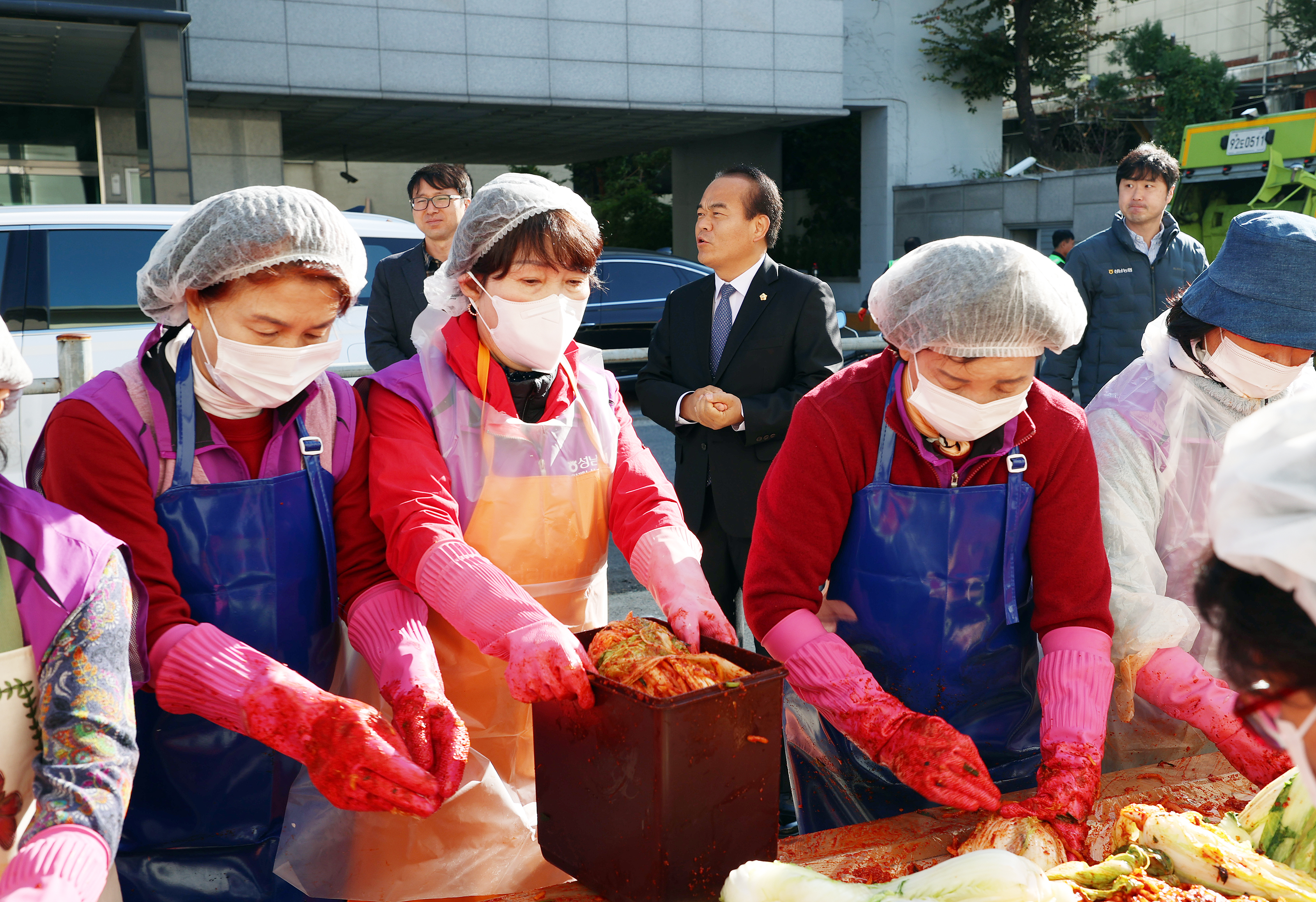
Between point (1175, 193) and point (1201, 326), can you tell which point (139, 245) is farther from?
point (1175, 193)

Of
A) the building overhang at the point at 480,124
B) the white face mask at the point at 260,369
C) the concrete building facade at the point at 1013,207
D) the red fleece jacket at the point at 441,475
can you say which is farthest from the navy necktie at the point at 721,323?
the concrete building facade at the point at 1013,207

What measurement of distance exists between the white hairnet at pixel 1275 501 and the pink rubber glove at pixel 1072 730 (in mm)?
859

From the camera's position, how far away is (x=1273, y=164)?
1159 cm

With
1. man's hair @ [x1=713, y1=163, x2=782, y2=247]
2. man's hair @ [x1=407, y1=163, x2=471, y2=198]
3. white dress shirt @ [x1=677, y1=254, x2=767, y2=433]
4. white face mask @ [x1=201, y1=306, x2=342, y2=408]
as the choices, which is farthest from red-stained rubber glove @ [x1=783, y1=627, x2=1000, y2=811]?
man's hair @ [x1=407, y1=163, x2=471, y2=198]

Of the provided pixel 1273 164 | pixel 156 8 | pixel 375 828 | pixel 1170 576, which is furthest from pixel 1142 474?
pixel 1273 164

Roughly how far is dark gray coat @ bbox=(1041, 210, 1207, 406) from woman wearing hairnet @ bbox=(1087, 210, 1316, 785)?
121 inches

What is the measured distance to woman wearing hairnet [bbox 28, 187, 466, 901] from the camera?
1.65 m

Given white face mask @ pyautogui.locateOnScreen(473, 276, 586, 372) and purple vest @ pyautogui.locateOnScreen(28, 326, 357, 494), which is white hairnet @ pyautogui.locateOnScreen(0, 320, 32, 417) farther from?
white face mask @ pyautogui.locateOnScreen(473, 276, 586, 372)

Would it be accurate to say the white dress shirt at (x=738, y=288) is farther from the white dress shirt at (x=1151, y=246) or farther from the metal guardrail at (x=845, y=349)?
the white dress shirt at (x=1151, y=246)

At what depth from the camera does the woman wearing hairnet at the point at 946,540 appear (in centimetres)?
184

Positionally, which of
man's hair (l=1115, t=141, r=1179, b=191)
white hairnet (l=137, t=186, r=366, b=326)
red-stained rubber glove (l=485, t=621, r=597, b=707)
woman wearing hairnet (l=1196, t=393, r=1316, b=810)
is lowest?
red-stained rubber glove (l=485, t=621, r=597, b=707)

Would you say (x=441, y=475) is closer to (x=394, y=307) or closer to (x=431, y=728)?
(x=431, y=728)

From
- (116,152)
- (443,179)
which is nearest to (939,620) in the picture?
(443,179)

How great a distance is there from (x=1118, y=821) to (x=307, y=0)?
13.4 m
